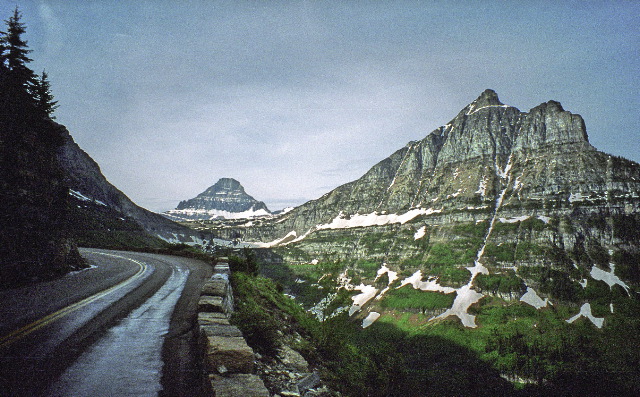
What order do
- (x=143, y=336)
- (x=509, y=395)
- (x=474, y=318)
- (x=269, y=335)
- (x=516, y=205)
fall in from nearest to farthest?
(x=143, y=336)
(x=269, y=335)
(x=509, y=395)
(x=474, y=318)
(x=516, y=205)

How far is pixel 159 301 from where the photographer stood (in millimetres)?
11336

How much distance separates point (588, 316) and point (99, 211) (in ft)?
678

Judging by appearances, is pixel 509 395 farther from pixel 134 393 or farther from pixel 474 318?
pixel 134 393

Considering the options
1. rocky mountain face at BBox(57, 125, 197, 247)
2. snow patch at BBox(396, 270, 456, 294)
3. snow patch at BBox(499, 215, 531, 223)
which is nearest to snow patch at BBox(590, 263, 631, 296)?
snow patch at BBox(499, 215, 531, 223)

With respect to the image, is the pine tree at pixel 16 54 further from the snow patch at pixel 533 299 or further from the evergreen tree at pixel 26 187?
the snow patch at pixel 533 299

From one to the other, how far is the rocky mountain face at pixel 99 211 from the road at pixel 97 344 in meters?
57.8

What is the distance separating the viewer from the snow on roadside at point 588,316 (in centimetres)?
12069

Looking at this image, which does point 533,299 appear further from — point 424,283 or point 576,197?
point 576,197

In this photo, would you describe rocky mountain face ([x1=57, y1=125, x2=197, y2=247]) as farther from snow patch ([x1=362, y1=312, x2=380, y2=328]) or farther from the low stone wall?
snow patch ([x1=362, y1=312, x2=380, y2=328])

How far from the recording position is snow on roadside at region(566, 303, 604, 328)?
396 ft

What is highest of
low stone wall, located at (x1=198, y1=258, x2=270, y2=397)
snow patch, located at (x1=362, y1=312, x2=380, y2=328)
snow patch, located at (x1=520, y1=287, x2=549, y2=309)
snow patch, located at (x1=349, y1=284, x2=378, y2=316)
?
low stone wall, located at (x1=198, y1=258, x2=270, y2=397)

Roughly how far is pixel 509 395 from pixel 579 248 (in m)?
116

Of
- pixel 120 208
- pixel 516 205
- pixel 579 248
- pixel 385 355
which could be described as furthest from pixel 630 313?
pixel 120 208

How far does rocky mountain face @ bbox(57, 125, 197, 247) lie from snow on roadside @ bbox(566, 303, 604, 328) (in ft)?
565
